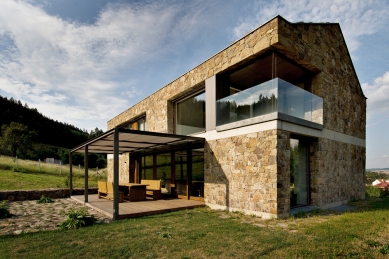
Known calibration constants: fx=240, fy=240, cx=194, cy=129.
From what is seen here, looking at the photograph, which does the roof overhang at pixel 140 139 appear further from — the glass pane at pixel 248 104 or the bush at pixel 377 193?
the bush at pixel 377 193

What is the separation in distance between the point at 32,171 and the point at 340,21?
23919 millimetres

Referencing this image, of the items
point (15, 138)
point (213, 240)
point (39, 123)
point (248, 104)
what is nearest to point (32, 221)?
point (213, 240)

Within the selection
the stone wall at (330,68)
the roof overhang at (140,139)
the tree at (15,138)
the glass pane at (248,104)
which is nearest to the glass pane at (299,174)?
the stone wall at (330,68)

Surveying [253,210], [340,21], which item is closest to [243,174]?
[253,210]

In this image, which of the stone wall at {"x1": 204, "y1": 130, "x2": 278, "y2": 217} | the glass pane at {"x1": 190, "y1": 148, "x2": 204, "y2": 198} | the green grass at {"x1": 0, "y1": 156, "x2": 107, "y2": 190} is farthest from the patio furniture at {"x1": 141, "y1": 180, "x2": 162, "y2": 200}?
the green grass at {"x1": 0, "y1": 156, "x2": 107, "y2": 190}

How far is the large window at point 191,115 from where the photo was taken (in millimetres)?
10024

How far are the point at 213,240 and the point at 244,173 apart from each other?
306 centimetres

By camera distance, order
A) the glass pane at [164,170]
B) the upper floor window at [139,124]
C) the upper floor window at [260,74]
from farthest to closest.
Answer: the upper floor window at [139,124] < the glass pane at [164,170] < the upper floor window at [260,74]

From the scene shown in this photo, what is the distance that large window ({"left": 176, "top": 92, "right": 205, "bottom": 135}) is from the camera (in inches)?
395

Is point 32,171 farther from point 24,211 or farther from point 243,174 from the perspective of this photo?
point 243,174

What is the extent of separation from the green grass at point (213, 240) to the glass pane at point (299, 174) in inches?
58.0

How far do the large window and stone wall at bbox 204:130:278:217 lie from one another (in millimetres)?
1444

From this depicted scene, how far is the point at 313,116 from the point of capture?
27.5 feet

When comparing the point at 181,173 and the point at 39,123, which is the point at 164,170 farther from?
the point at 39,123
